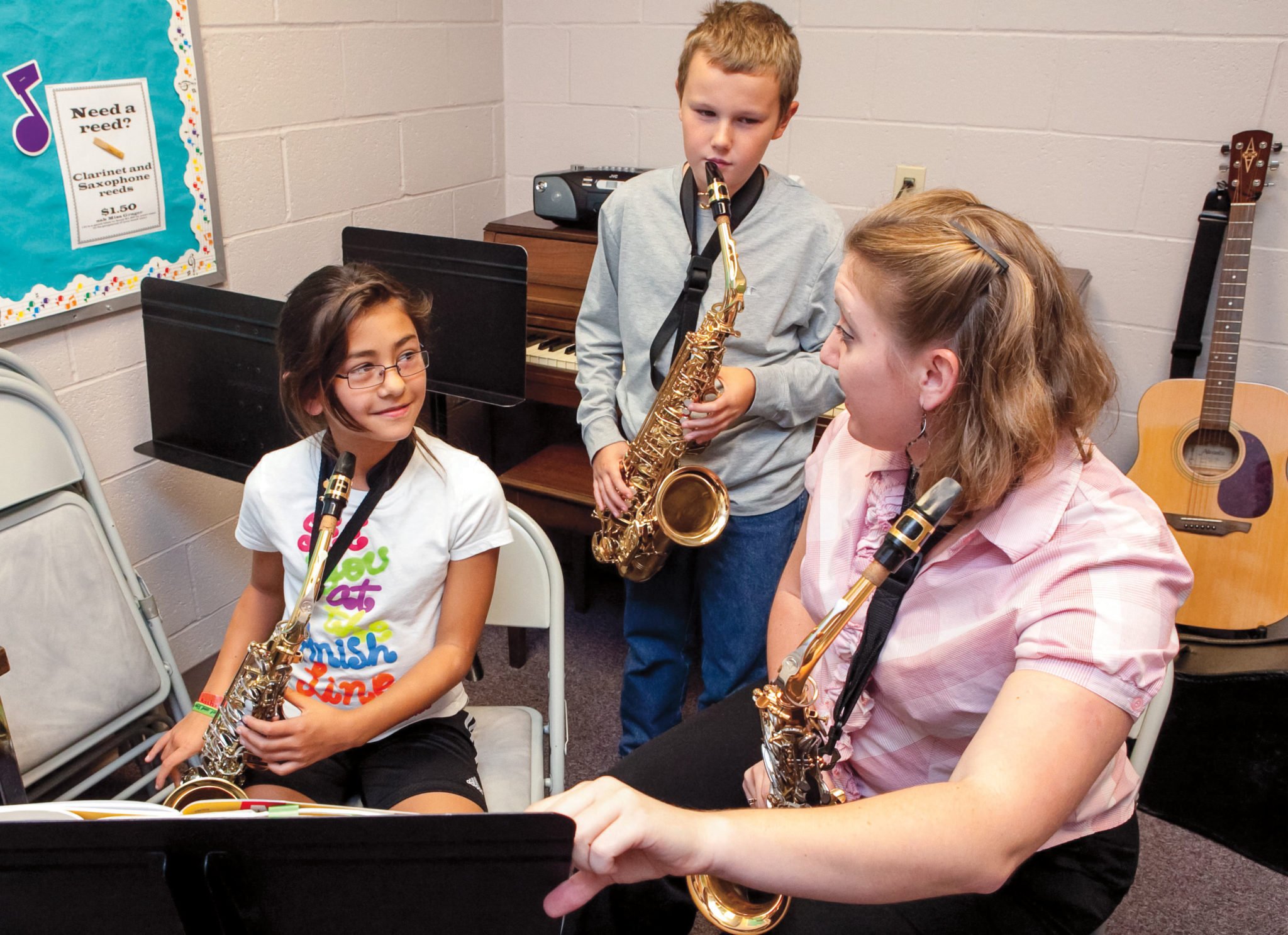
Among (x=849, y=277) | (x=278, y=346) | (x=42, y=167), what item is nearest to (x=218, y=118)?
(x=42, y=167)

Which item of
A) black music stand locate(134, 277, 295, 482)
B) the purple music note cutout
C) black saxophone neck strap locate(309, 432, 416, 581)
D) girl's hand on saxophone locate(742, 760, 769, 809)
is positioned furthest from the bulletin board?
girl's hand on saxophone locate(742, 760, 769, 809)

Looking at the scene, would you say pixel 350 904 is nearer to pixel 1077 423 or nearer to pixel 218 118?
pixel 1077 423

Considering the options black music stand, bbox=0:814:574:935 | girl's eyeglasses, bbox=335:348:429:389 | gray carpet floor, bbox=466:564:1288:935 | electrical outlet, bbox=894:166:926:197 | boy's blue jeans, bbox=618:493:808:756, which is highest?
electrical outlet, bbox=894:166:926:197

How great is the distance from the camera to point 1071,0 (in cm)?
228

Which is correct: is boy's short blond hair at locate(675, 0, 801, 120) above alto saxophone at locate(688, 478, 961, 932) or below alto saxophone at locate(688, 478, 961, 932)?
above

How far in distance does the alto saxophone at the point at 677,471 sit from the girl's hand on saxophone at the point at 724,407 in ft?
0.06

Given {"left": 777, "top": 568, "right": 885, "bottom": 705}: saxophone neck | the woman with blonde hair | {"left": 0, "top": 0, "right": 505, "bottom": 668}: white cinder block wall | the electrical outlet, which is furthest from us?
the electrical outlet

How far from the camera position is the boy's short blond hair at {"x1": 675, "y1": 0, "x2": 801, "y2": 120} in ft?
5.44

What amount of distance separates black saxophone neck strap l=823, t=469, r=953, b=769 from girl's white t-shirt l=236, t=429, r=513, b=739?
0.57 meters

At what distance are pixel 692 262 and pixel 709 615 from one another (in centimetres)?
72

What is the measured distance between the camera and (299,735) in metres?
1.23

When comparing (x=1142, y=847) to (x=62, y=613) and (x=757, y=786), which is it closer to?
(x=757, y=786)

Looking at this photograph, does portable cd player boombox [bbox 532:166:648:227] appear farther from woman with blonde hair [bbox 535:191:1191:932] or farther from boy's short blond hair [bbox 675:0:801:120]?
woman with blonde hair [bbox 535:191:1191:932]

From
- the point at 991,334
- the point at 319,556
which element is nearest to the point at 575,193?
the point at 319,556
